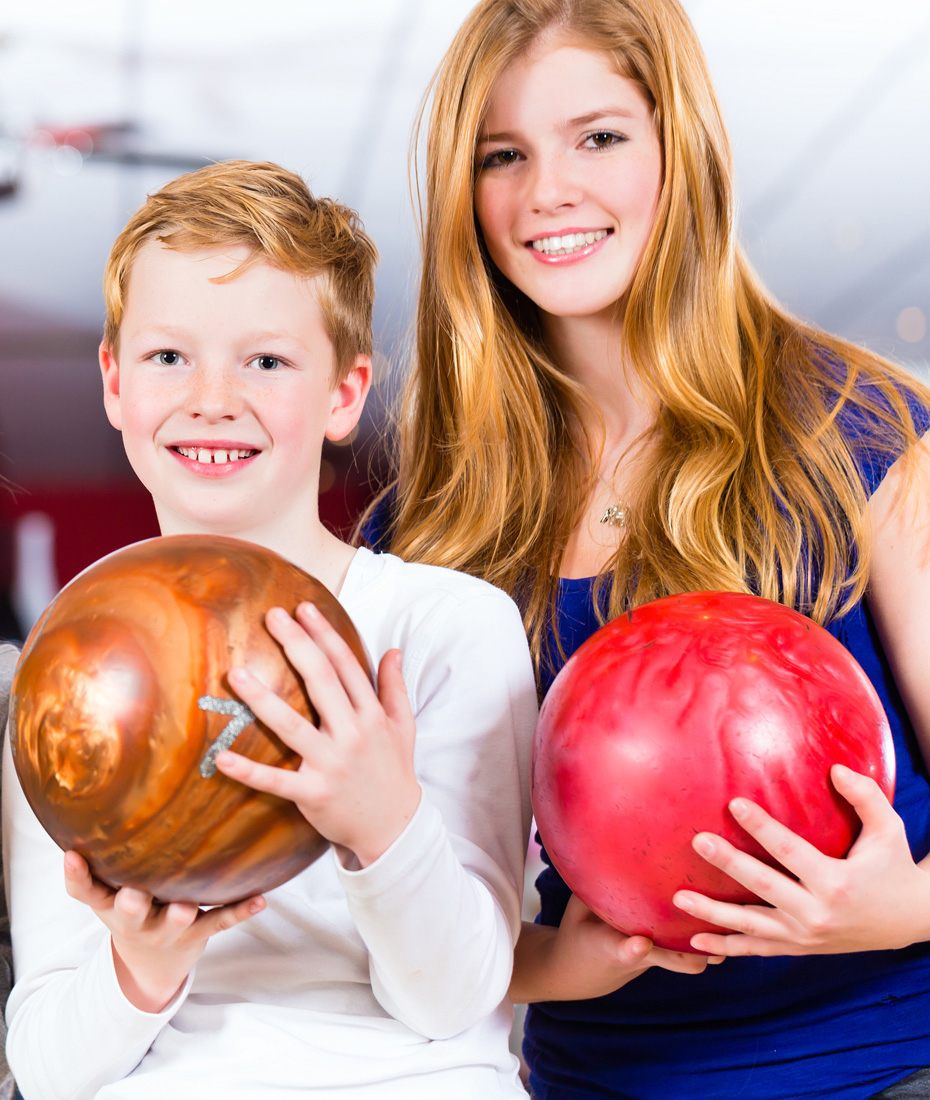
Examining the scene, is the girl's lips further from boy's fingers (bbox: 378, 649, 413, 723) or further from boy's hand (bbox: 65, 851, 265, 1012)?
boy's hand (bbox: 65, 851, 265, 1012)

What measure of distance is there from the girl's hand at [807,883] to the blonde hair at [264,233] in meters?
0.80

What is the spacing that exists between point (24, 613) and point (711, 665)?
19.9 feet

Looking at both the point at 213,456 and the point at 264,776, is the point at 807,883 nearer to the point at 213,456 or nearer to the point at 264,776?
the point at 264,776

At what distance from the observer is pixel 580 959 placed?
125 cm

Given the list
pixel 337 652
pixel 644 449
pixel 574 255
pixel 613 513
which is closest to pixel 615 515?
pixel 613 513

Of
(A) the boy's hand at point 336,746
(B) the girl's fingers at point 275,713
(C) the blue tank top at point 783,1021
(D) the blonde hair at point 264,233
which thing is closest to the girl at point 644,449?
(C) the blue tank top at point 783,1021

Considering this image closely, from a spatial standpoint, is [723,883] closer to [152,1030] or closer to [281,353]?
[152,1030]

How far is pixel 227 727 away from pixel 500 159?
3.60 feet

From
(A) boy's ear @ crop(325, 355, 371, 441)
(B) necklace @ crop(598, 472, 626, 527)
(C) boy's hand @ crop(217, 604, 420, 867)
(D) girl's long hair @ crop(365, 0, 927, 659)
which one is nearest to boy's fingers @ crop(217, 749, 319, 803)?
(C) boy's hand @ crop(217, 604, 420, 867)

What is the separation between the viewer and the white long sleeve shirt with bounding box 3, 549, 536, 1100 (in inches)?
40.0

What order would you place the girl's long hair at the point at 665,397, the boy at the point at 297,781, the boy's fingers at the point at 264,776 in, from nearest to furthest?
the boy's fingers at the point at 264,776 < the boy at the point at 297,781 < the girl's long hair at the point at 665,397

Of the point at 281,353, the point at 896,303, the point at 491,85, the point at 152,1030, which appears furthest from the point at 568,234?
the point at 896,303

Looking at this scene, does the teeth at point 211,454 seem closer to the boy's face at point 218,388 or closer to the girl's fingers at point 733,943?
the boy's face at point 218,388

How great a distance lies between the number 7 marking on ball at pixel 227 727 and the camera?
0.85m
